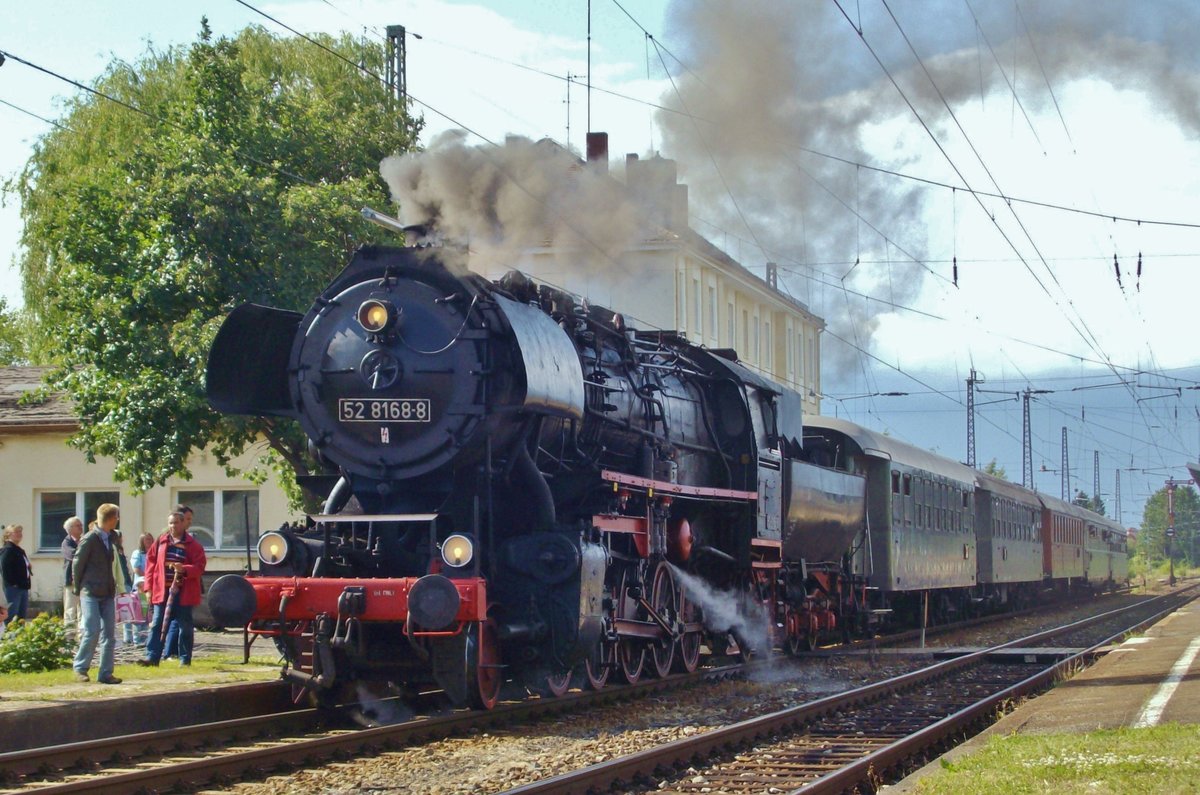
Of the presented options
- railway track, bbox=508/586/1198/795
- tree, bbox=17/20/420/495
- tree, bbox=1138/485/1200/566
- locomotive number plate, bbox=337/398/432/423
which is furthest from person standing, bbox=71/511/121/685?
tree, bbox=1138/485/1200/566

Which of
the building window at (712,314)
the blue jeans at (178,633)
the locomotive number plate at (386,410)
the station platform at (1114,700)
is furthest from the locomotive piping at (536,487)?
the building window at (712,314)

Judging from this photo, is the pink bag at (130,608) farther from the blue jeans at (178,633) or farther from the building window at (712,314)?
the building window at (712,314)

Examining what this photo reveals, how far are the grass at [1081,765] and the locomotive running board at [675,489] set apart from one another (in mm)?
3874

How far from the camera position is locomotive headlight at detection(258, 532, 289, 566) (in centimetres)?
1061

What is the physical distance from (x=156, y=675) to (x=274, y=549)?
275cm

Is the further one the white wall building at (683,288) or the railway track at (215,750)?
the white wall building at (683,288)

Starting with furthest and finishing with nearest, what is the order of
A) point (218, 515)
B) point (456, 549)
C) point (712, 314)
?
point (712, 314) < point (218, 515) < point (456, 549)

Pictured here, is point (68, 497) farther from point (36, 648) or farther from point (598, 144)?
point (598, 144)

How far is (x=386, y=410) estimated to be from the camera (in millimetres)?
10820

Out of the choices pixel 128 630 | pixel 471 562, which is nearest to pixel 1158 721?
pixel 471 562

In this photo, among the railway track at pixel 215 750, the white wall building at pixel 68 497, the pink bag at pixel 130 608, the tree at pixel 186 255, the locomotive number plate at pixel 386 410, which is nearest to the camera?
the railway track at pixel 215 750

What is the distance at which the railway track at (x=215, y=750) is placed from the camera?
8.05 m

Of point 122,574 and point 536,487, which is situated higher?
point 536,487

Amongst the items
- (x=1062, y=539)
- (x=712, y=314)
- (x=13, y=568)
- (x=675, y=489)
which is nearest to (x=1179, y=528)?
(x=1062, y=539)
